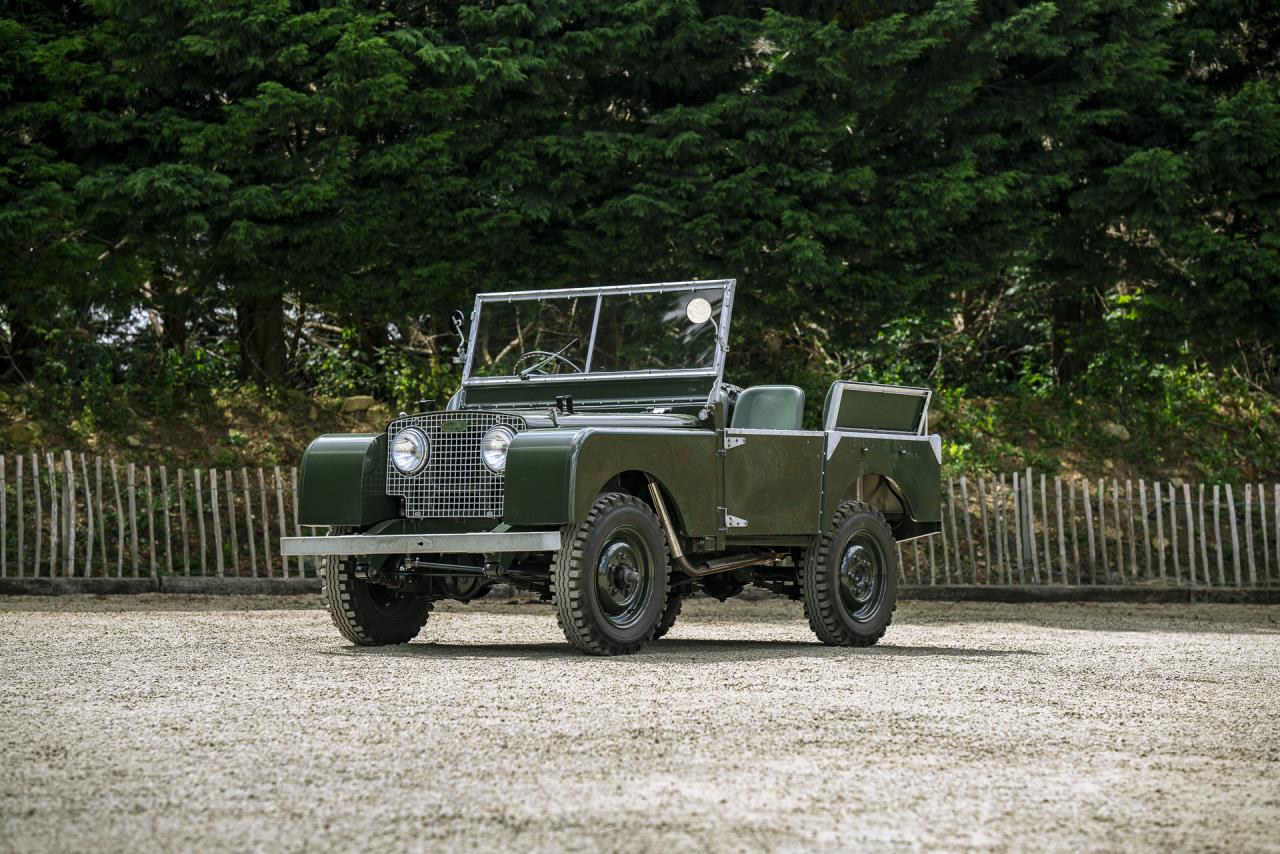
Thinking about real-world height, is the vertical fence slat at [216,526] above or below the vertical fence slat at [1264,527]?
above

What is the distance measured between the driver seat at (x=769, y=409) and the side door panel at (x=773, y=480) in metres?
0.19

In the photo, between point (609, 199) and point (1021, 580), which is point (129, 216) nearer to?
point (609, 199)

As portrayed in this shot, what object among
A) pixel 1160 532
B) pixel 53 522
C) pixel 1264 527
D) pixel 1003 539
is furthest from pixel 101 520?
pixel 1264 527

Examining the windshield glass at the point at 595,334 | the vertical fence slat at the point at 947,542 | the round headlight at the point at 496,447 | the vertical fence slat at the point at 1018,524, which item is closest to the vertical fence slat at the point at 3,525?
the windshield glass at the point at 595,334

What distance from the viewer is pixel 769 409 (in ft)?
35.1

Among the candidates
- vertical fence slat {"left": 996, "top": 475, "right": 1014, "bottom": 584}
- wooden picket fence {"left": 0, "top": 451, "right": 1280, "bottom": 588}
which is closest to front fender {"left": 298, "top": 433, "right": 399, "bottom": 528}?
wooden picket fence {"left": 0, "top": 451, "right": 1280, "bottom": 588}

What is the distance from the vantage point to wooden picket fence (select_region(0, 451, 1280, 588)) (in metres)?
16.0

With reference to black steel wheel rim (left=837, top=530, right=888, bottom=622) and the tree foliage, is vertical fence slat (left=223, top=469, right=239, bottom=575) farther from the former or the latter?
black steel wheel rim (left=837, top=530, right=888, bottom=622)

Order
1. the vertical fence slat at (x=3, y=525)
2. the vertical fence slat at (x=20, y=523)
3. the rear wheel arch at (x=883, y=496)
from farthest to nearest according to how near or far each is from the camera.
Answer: the vertical fence slat at (x=20, y=523) → the vertical fence slat at (x=3, y=525) → the rear wheel arch at (x=883, y=496)

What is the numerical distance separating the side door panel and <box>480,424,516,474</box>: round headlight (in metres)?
1.39

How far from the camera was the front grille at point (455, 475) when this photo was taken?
9.34m

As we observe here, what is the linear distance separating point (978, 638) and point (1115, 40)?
29.4 ft

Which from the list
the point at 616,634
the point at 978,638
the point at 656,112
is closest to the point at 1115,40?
the point at 656,112

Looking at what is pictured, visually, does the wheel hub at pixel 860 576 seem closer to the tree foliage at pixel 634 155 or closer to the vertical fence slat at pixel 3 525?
the tree foliage at pixel 634 155
